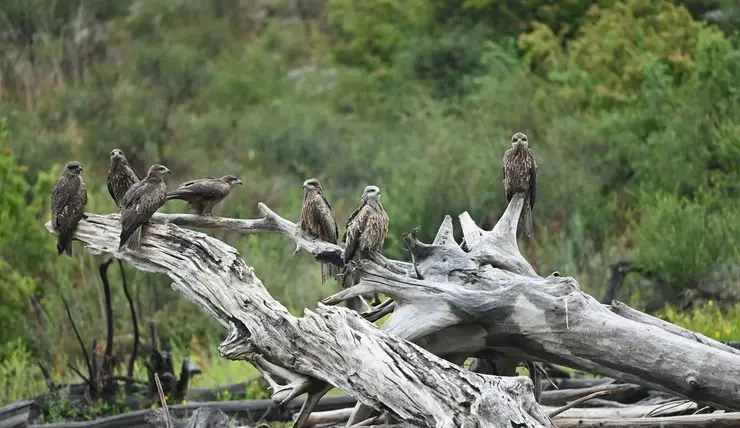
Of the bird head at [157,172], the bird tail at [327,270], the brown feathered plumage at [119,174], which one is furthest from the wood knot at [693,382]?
the brown feathered plumage at [119,174]

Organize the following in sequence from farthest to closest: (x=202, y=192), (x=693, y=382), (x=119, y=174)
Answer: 1. (x=119, y=174)
2. (x=202, y=192)
3. (x=693, y=382)

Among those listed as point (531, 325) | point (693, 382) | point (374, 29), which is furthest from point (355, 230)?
point (374, 29)

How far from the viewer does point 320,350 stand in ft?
19.0

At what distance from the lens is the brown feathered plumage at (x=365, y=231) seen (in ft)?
20.4

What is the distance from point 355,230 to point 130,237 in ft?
4.84

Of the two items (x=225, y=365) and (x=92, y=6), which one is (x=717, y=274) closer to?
(x=225, y=365)

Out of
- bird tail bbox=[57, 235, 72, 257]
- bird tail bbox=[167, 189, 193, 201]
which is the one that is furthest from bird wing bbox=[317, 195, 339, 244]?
bird tail bbox=[57, 235, 72, 257]

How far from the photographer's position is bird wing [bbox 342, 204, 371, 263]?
6.21 meters

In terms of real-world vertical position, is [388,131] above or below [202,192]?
below

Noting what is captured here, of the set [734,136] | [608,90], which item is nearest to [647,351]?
[734,136]

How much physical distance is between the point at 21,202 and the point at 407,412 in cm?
887

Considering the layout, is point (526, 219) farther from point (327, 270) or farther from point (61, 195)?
point (61, 195)

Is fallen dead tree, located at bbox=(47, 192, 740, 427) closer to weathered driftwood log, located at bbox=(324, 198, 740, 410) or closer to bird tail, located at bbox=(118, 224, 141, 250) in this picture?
weathered driftwood log, located at bbox=(324, 198, 740, 410)

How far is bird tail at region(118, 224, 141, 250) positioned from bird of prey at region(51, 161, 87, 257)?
0.52 m
